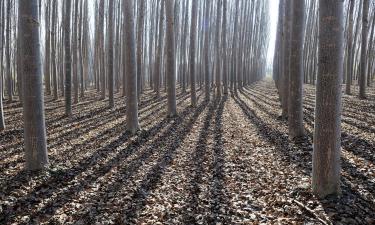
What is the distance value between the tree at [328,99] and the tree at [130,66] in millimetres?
5510

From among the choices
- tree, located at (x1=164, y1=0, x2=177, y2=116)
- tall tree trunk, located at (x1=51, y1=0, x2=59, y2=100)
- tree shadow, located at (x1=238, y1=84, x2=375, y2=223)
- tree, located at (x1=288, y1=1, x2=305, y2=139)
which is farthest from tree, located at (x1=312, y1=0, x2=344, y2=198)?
tall tree trunk, located at (x1=51, y1=0, x2=59, y2=100)

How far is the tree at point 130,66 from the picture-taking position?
320 inches

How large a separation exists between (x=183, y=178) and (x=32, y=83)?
2.80m

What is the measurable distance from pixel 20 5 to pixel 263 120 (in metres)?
7.75

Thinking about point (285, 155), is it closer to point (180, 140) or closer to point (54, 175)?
point (180, 140)

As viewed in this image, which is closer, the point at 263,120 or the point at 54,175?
the point at 54,175

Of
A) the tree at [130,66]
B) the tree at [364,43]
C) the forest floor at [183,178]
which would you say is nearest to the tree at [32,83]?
the forest floor at [183,178]

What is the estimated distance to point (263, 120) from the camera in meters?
10.4

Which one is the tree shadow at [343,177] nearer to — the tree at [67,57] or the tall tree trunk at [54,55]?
the tree at [67,57]

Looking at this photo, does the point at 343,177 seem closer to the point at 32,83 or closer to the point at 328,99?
the point at 328,99

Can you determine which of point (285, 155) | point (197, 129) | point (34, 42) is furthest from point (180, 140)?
point (34, 42)

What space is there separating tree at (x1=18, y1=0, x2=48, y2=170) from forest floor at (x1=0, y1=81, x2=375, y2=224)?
351 mm

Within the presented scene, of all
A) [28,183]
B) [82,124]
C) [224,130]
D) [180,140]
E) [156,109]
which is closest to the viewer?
[28,183]

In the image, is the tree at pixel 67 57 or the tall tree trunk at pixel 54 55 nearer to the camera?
the tree at pixel 67 57
